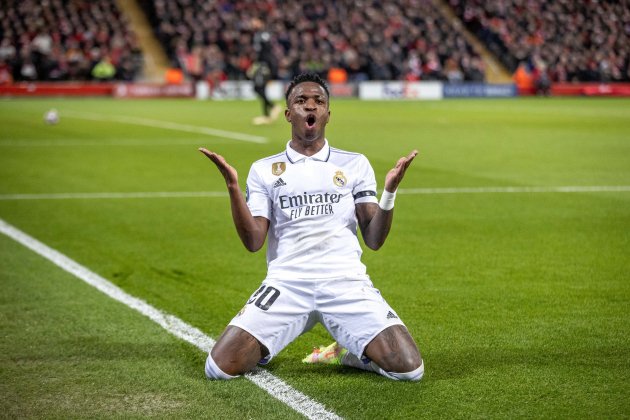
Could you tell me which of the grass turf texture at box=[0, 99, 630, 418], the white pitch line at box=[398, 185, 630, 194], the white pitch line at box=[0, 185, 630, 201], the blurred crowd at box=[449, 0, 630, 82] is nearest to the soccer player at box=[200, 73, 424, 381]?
the grass turf texture at box=[0, 99, 630, 418]

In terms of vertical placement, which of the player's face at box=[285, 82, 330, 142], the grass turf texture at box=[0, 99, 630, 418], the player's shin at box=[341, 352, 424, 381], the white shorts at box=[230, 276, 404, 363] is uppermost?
the player's face at box=[285, 82, 330, 142]

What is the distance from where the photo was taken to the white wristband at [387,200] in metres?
5.32

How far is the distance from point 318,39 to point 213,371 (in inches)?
1656

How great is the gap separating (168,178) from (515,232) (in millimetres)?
6243

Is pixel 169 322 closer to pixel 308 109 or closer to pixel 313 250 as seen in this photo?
pixel 313 250

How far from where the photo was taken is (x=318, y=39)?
46.3m

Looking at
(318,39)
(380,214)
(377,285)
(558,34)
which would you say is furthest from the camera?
(558,34)

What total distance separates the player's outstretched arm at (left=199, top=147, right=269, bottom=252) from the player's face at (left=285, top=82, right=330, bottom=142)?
489 millimetres

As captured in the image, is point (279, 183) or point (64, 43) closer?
point (279, 183)

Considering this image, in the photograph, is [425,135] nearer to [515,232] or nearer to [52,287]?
[515,232]

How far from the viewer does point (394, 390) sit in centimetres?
507

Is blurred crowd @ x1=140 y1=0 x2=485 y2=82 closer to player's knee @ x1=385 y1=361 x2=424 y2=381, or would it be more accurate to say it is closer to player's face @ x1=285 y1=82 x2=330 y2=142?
player's face @ x1=285 y1=82 x2=330 y2=142

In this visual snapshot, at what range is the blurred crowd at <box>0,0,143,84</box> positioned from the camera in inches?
1596

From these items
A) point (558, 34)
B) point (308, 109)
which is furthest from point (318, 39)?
point (308, 109)
